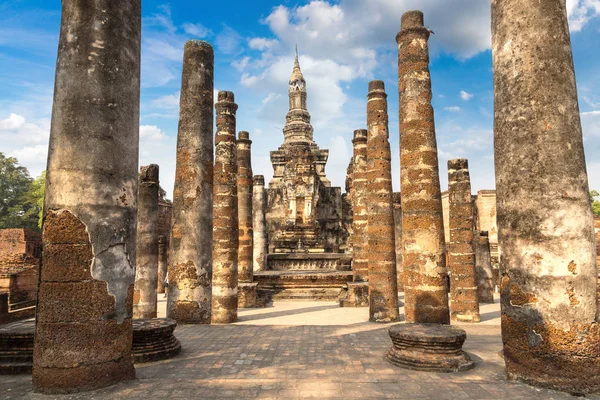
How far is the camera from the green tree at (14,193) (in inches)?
1310

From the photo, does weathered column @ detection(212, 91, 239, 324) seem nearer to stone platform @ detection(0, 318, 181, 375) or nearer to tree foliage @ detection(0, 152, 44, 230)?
stone platform @ detection(0, 318, 181, 375)

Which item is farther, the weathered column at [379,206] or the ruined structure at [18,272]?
the ruined structure at [18,272]

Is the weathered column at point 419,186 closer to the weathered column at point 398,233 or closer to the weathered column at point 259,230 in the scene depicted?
the weathered column at point 398,233

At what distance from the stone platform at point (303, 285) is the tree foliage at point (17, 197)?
24.6m

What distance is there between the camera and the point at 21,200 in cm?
3478

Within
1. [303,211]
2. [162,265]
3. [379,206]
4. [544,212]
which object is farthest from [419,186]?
[303,211]

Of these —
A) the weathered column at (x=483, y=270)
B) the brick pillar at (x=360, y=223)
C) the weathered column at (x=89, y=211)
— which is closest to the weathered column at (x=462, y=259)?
the weathered column at (x=483, y=270)

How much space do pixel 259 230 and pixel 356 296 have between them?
8752mm

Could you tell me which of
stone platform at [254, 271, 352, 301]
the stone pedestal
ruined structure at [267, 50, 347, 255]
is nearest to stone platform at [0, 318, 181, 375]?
the stone pedestal

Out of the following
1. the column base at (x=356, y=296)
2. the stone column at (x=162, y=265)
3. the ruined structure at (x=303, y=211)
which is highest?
the ruined structure at (x=303, y=211)

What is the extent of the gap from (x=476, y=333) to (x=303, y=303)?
801cm

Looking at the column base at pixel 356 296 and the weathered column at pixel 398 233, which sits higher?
the weathered column at pixel 398 233

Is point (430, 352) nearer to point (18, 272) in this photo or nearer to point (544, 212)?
point (544, 212)

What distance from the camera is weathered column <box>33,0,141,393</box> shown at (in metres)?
4.34
